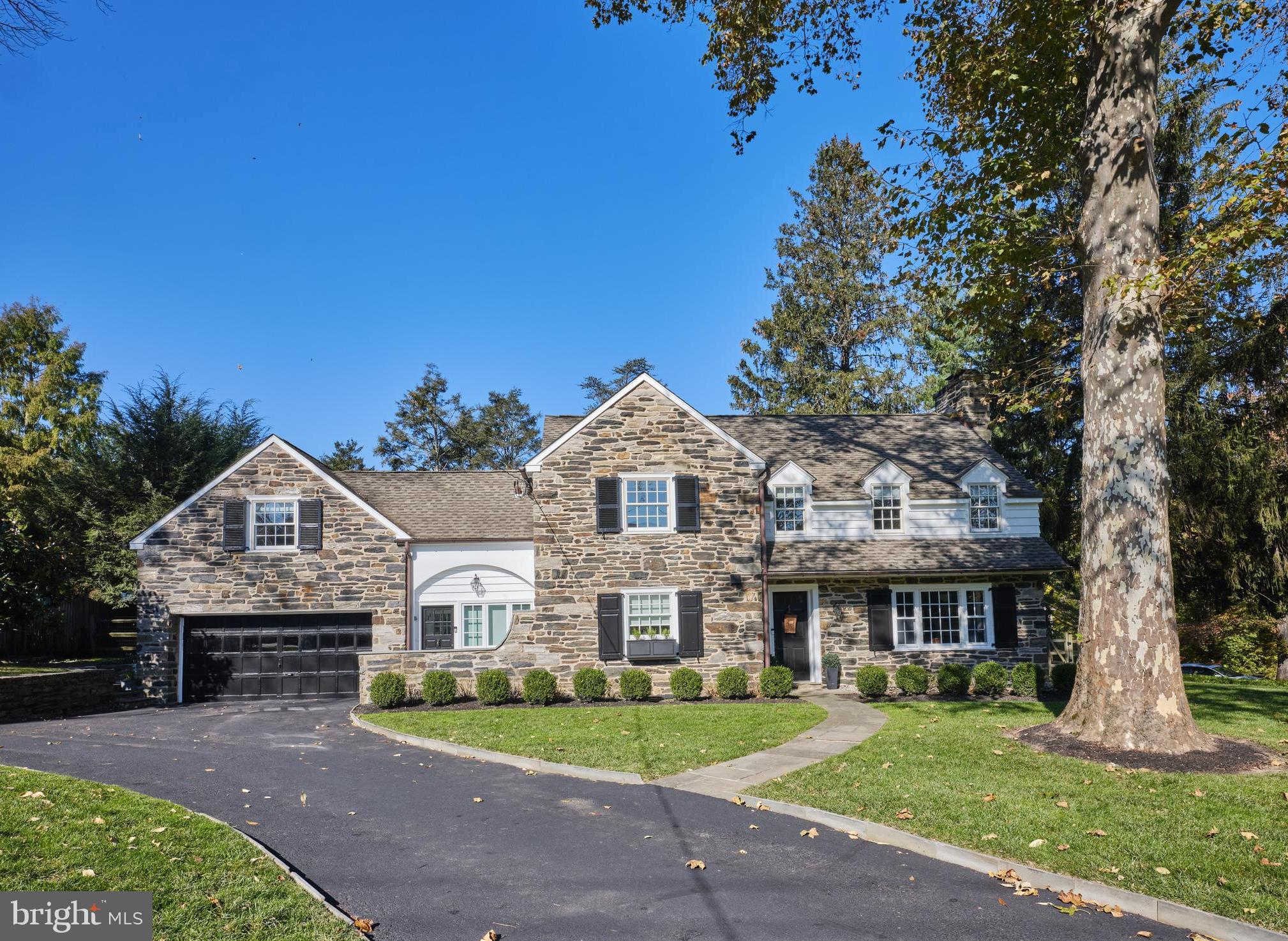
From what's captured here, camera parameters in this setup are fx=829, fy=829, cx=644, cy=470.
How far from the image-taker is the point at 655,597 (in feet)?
63.9

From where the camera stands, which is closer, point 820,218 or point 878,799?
point 878,799

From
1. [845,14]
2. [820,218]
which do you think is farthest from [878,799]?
[820,218]

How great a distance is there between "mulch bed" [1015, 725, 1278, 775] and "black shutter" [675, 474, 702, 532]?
9.58m

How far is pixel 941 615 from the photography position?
20.3 m

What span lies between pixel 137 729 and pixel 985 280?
56.9ft

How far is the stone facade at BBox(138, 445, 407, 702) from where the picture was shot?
1962 cm

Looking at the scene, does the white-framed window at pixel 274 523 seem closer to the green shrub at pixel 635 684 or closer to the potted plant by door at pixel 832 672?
the green shrub at pixel 635 684

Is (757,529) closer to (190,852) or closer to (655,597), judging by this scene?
(655,597)

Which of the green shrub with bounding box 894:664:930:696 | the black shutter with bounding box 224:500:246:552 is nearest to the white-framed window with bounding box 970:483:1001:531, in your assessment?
the green shrub with bounding box 894:664:930:696

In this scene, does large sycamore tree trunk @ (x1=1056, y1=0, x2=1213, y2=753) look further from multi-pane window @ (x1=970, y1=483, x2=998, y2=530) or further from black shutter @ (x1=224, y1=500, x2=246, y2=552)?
black shutter @ (x1=224, y1=500, x2=246, y2=552)

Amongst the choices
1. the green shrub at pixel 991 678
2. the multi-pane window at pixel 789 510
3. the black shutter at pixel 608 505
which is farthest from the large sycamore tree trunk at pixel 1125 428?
the black shutter at pixel 608 505

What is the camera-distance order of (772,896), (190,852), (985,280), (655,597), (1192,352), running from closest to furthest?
(772,896) < (190,852) < (985,280) < (655,597) < (1192,352)

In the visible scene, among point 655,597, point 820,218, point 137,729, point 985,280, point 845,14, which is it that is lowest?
point 137,729

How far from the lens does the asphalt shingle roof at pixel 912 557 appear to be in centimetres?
1966
